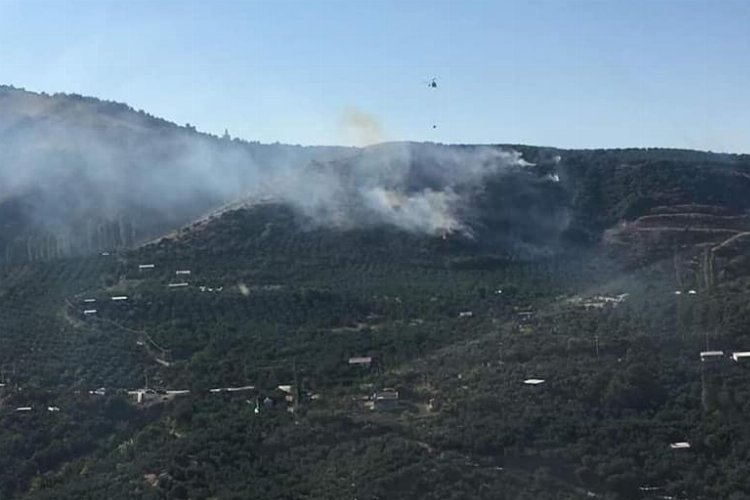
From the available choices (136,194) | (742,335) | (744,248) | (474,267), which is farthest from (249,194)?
(742,335)

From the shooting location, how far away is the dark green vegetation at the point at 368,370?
36.2 m

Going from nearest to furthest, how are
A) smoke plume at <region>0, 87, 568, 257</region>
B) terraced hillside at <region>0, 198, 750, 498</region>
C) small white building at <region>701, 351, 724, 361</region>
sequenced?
terraced hillside at <region>0, 198, 750, 498</region> < small white building at <region>701, 351, 724, 361</region> < smoke plume at <region>0, 87, 568, 257</region>

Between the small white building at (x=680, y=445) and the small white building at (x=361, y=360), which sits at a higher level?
the small white building at (x=361, y=360)

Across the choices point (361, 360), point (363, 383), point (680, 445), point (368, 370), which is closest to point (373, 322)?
point (361, 360)

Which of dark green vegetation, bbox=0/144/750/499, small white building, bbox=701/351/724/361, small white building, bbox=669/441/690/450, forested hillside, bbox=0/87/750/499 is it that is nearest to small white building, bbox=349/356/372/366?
forested hillside, bbox=0/87/750/499

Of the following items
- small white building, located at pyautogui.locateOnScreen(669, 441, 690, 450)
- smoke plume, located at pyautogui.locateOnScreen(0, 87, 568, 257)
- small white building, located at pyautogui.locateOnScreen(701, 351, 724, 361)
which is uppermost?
smoke plume, located at pyautogui.locateOnScreen(0, 87, 568, 257)

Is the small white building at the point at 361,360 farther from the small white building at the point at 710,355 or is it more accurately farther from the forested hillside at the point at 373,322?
the small white building at the point at 710,355

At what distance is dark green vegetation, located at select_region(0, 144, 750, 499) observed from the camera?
1427 inches

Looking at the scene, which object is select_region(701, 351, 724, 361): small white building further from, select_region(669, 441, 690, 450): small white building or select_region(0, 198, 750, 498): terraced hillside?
select_region(669, 441, 690, 450): small white building

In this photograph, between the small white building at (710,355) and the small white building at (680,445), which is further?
the small white building at (710,355)

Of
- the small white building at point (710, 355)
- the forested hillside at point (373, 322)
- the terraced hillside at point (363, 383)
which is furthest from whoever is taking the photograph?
the small white building at point (710, 355)

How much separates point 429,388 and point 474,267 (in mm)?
32009

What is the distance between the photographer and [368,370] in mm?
49562

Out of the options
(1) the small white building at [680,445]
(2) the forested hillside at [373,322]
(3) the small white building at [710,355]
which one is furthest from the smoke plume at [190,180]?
(1) the small white building at [680,445]
